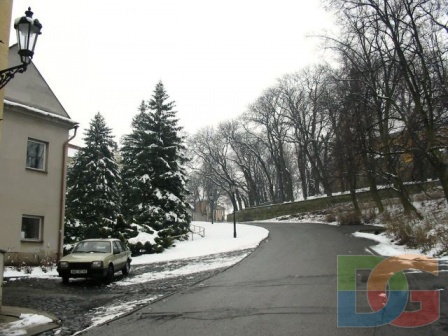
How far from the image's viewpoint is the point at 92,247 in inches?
620

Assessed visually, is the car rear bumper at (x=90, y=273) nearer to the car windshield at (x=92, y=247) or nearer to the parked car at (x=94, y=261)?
the parked car at (x=94, y=261)

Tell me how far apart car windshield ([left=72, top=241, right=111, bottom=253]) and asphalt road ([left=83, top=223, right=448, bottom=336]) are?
4223mm

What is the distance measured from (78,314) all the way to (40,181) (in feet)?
37.3

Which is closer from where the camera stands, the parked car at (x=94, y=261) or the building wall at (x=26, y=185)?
the parked car at (x=94, y=261)

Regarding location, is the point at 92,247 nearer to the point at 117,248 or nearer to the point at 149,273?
the point at 117,248

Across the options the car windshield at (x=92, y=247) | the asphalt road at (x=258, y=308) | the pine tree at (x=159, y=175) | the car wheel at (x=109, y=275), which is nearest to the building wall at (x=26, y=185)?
the car windshield at (x=92, y=247)

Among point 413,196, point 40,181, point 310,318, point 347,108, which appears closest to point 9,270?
point 40,181

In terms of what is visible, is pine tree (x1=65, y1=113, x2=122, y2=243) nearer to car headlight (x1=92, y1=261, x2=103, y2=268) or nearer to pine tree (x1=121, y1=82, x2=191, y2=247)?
pine tree (x1=121, y1=82, x2=191, y2=247)

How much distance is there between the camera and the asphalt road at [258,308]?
693 centimetres

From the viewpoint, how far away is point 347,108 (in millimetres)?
25000

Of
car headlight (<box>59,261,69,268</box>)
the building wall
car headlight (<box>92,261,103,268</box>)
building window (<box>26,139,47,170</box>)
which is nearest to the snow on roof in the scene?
the building wall

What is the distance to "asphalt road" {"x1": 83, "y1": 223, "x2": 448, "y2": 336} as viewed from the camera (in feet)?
22.7

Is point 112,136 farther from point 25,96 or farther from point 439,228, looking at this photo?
point 439,228

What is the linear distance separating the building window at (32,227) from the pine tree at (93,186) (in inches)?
513
